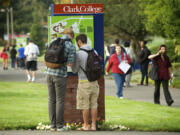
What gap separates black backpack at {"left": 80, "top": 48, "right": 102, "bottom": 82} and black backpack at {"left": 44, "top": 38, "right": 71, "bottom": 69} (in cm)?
40

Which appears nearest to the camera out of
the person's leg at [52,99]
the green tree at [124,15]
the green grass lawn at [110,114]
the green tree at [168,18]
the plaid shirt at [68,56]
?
the plaid shirt at [68,56]

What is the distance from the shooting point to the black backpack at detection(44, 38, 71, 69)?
827 cm

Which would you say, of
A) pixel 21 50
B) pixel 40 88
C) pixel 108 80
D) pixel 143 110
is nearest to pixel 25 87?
pixel 40 88

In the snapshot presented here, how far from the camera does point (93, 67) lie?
844 centimetres

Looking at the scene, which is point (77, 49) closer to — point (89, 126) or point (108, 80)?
point (89, 126)

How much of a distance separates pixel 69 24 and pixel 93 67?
970 millimetres

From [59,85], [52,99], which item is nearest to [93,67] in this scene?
[59,85]

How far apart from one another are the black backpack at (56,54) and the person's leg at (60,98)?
0.26 m

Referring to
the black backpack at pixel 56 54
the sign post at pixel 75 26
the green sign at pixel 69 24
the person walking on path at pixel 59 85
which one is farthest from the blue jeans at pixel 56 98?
the green sign at pixel 69 24

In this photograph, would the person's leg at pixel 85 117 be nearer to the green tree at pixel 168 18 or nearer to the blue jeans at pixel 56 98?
the blue jeans at pixel 56 98

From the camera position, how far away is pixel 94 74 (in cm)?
847

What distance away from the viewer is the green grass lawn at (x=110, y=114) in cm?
940

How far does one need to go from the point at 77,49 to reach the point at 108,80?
1471cm

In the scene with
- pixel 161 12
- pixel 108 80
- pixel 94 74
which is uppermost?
pixel 161 12
